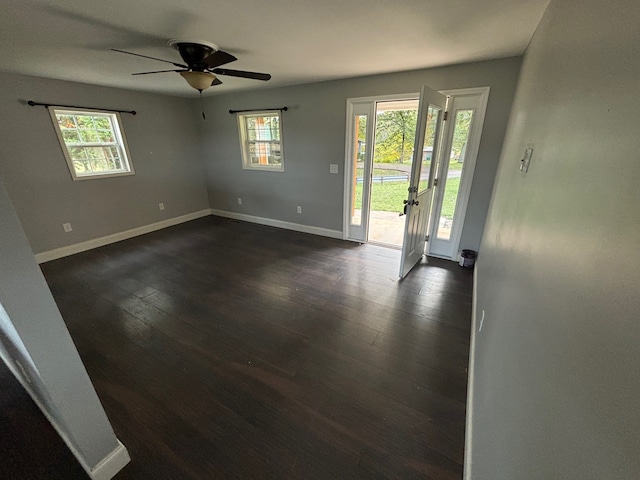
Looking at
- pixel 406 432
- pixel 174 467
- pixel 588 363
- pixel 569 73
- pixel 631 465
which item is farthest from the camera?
pixel 406 432

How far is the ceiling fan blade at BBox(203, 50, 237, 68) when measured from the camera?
6.27ft

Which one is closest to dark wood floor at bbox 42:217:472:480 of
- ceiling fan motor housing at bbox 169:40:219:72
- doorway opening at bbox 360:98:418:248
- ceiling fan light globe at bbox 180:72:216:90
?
ceiling fan light globe at bbox 180:72:216:90

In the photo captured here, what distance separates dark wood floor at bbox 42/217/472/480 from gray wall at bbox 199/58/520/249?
1.17 meters

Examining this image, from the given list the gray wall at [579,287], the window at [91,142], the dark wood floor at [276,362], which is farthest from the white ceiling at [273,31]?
the dark wood floor at [276,362]

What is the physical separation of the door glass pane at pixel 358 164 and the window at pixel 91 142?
3555 mm

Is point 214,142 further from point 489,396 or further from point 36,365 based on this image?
point 489,396

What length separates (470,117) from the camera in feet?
9.23

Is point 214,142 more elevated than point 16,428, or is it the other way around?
point 214,142

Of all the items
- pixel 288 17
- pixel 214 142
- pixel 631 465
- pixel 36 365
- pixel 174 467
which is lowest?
pixel 174 467

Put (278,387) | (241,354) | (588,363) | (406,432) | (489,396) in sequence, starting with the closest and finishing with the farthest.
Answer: (588,363) < (489,396) < (406,432) < (278,387) < (241,354)

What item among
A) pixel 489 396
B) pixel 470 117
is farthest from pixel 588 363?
pixel 470 117

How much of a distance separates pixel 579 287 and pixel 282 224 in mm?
4337

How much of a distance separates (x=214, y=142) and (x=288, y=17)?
3.72 m

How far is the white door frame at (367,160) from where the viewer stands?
10.5 feet
